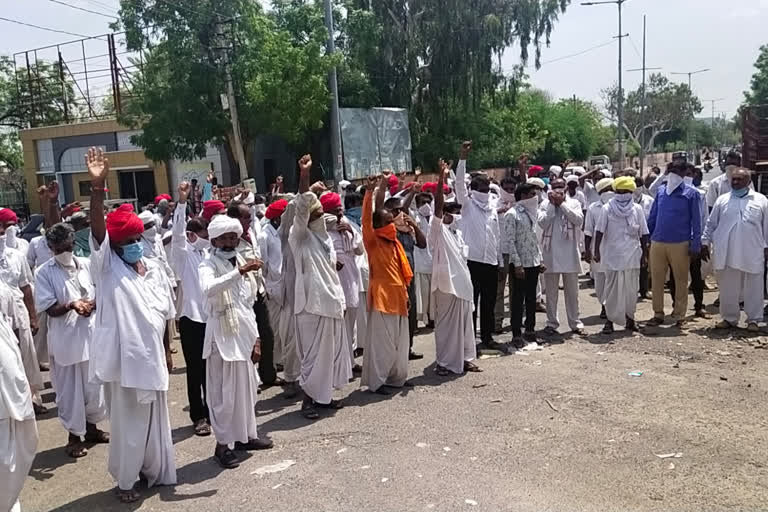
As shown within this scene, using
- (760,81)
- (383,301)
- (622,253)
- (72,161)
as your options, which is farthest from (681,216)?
(760,81)

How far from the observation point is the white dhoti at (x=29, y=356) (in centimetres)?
640

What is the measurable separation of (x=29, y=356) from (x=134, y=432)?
2797 mm

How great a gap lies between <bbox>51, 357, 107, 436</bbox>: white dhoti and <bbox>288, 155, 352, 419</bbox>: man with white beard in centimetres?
165

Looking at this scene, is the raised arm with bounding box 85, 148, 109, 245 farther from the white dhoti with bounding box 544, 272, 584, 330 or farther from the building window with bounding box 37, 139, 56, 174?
the building window with bounding box 37, 139, 56, 174

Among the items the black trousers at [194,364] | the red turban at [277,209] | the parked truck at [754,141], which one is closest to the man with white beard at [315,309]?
the black trousers at [194,364]

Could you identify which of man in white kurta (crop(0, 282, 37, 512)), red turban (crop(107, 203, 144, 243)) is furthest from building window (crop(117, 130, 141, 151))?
man in white kurta (crop(0, 282, 37, 512))

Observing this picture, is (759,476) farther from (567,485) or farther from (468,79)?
(468,79)

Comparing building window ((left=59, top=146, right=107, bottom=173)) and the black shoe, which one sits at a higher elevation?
building window ((left=59, top=146, right=107, bottom=173))

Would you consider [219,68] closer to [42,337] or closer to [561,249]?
[42,337]

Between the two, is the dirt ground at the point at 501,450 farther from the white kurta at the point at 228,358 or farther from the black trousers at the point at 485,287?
the black trousers at the point at 485,287

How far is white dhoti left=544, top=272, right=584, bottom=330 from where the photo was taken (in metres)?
8.24

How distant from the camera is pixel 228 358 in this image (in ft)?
15.5

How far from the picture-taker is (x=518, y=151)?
35.8 metres

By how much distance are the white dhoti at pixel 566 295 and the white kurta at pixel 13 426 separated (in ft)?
19.6
